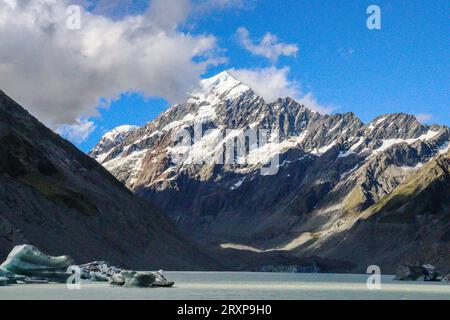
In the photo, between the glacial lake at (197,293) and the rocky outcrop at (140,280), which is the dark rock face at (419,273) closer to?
the glacial lake at (197,293)

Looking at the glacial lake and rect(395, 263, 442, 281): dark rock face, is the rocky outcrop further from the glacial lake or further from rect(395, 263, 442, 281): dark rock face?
rect(395, 263, 442, 281): dark rock face

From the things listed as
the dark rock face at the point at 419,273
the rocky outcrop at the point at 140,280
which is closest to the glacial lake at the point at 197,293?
the rocky outcrop at the point at 140,280

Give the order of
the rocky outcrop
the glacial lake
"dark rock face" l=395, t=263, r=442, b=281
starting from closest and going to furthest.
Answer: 1. the glacial lake
2. the rocky outcrop
3. "dark rock face" l=395, t=263, r=442, b=281

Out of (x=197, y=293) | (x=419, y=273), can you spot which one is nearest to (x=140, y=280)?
(x=197, y=293)

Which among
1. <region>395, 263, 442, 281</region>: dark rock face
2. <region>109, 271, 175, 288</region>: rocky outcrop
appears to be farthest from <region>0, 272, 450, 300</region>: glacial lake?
<region>395, 263, 442, 281</region>: dark rock face

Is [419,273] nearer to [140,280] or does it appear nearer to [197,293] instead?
[140,280]

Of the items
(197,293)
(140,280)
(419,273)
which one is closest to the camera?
(197,293)

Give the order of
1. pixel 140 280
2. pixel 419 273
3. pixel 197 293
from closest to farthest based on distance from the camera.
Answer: pixel 197 293, pixel 140 280, pixel 419 273
